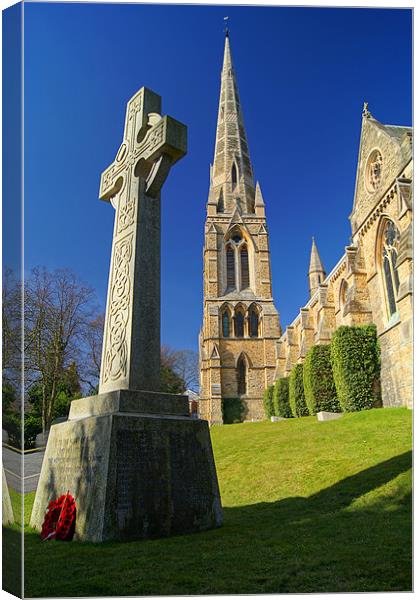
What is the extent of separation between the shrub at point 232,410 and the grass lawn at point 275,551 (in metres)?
32.2

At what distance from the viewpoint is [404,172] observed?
18.7 m

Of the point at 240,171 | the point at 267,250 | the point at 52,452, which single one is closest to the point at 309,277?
the point at 267,250

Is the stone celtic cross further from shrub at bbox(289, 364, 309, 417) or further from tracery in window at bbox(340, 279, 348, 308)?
shrub at bbox(289, 364, 309, 417)

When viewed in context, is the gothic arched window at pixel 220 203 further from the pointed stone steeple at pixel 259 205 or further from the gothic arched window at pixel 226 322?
the gothic arched window at pixel 226 322

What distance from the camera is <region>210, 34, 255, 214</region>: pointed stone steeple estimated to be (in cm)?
5119

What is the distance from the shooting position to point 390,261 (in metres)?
20.9

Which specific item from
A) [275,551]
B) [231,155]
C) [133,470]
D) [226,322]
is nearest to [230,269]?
[226,322]

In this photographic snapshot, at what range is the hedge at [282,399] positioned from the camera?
Result: 3344cm

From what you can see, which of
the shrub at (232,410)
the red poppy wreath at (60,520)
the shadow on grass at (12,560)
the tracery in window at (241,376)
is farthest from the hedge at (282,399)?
the shadow on grass at (12,560)

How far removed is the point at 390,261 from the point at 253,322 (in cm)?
2372

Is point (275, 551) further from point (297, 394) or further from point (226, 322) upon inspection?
point (226, 322)

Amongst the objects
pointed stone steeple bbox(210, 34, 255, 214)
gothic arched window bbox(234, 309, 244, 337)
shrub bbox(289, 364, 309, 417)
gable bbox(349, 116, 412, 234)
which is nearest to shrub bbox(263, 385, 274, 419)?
gothic arched window bbox(234, 309, 244, 337)

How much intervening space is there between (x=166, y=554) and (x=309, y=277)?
5386cm

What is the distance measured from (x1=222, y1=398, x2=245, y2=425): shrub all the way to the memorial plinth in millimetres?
35536
